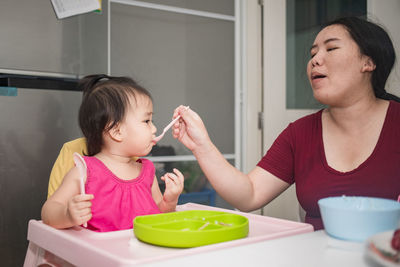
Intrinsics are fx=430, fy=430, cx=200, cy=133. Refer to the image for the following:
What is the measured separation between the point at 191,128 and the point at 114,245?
0.51 meters

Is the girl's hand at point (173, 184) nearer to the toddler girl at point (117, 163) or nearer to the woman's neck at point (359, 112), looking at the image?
the toddler girl at point (117, 163)

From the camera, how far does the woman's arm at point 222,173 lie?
4.03ft

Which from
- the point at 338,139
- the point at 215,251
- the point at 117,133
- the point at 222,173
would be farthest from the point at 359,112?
the point at 215,251

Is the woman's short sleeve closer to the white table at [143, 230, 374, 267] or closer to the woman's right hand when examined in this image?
the woman's right hand

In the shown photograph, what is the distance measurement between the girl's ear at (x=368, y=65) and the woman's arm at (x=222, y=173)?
442mm

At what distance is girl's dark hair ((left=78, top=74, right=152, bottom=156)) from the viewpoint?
1198mm

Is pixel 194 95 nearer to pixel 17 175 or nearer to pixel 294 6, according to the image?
pixel 294 6

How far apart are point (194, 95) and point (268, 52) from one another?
0.56m

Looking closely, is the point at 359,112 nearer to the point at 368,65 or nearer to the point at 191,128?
the point at 368,65

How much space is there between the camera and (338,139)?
135 cm

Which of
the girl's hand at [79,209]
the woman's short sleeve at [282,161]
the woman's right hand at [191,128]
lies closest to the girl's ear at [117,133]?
the woman's right hand at [191,128]

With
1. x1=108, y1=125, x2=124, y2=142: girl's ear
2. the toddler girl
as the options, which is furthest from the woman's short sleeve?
x1=108, y1=125, x2=124, y2=142: girl's ear

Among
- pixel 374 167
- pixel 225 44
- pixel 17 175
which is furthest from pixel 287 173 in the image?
pixel 225 44

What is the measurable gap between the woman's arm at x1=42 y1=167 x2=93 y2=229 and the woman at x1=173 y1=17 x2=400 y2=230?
1.12 feet
